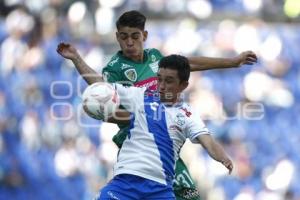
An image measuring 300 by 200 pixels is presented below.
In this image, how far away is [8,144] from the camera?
13930 mm

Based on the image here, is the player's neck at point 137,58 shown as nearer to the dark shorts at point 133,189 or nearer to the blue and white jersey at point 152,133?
the blue and white jersey at point 152,133

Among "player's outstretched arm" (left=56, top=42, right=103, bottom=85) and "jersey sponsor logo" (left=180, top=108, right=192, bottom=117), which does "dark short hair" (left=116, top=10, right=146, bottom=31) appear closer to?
"player's outstretched arm" (left=56, top=42, right=103, bottom=85)

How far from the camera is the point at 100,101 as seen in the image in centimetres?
600

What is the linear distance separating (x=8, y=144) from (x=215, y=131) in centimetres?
337

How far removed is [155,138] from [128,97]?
1.16 ft

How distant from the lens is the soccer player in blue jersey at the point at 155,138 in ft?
20.3

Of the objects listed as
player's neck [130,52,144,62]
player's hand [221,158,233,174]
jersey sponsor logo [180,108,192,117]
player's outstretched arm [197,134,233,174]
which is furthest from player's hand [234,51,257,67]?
player's hand [221,158,233,174]

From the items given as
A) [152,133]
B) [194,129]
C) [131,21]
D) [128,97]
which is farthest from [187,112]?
[131,21]

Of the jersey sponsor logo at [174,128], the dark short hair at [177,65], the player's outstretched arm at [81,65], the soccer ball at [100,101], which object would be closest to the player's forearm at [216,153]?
the jersey sponsor logo at [174,128]

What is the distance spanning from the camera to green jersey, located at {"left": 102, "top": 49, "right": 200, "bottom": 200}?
6.91 m

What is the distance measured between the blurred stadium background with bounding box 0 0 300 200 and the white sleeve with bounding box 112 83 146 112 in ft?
24.5

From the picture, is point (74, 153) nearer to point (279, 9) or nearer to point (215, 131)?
point (215, 131)

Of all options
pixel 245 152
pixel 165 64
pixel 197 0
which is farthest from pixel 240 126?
pixel 165 64

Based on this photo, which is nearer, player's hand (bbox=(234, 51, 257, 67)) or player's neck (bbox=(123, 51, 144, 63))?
player's neck (bbox=(123, 51, 144, 63))
